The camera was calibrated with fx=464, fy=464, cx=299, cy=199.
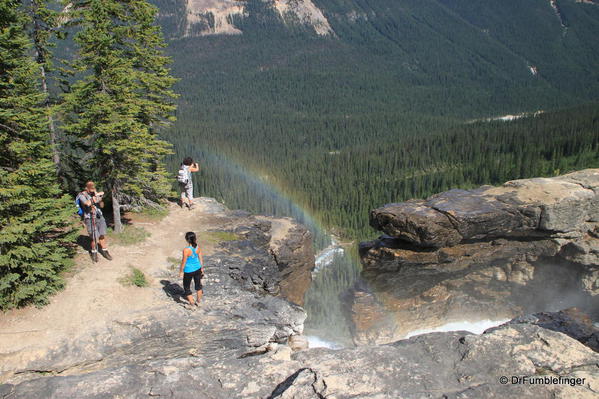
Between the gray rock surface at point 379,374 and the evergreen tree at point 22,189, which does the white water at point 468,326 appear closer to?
the gray rock surface at point 379,374

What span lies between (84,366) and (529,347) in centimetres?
1504

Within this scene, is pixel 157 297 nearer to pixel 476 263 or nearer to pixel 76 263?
pixel 76 263

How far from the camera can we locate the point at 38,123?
18.4m

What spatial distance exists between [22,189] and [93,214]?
4.37 metres

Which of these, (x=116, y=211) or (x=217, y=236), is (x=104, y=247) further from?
(x=217, y=236)

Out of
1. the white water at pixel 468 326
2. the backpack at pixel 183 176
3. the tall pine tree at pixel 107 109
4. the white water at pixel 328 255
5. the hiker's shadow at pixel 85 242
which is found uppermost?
the tall pine tree at pixel 107 109

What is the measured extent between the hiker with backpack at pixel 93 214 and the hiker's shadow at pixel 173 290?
3.27 metres

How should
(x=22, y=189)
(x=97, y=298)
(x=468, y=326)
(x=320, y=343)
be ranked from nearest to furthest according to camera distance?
(x=22, y=189)
(x=97, y=298)
(x=468, y=326)
(x=320, y=343)

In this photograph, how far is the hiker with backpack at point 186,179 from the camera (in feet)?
96.9

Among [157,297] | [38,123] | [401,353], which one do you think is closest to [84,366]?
[157,297]

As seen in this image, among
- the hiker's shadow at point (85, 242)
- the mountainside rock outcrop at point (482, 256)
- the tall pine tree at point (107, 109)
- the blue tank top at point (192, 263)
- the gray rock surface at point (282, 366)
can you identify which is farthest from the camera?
the mountainside rock outcrop at point (482, 256)

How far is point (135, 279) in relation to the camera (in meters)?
21.2

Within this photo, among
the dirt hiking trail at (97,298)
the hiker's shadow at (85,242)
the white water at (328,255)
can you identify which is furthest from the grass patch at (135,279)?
the white water at (328,255)

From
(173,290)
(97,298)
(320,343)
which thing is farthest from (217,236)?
(320,343)
